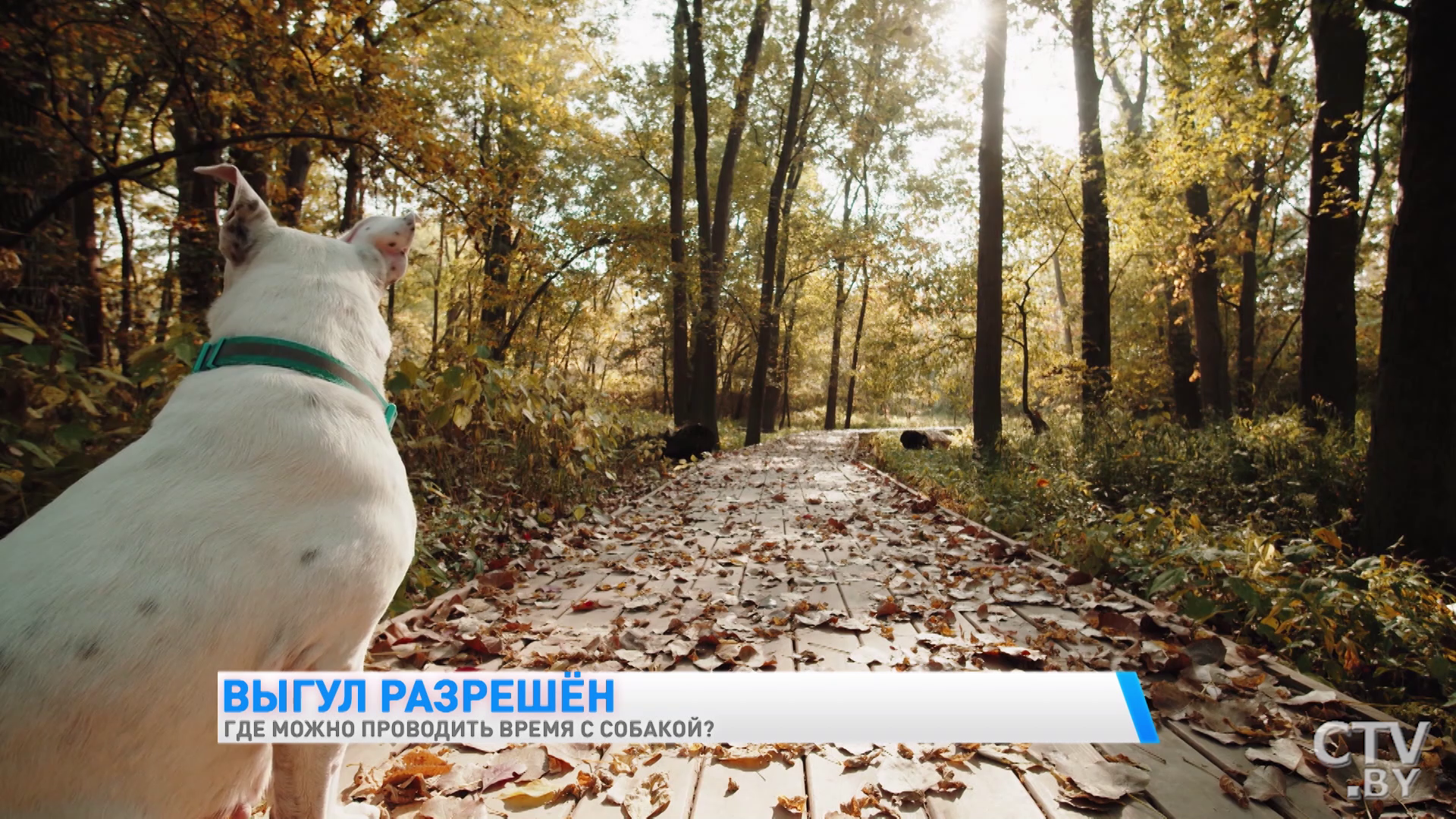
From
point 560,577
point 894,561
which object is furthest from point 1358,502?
point 560,577

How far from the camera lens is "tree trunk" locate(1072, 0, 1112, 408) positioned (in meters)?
10.4

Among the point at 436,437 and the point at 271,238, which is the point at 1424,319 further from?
the point at 436,437

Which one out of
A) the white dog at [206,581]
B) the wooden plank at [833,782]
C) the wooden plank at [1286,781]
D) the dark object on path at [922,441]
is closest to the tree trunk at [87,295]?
the white dog at [206,581]

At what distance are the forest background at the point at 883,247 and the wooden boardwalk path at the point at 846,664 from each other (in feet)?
1.32

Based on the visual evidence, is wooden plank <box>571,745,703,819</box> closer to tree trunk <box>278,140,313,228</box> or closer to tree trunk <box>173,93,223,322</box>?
tree trunk <box>173,93,223,322</box>

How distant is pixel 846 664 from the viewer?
2818 millimetres

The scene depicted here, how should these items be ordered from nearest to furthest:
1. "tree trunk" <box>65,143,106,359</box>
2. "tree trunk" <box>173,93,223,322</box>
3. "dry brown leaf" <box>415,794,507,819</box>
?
"dry brown leaf" <box>415,794,507,819</box>, "tree trunk" <box>65,143,106,359</box>, "tree trunk" <box>173,93,223,322</box>

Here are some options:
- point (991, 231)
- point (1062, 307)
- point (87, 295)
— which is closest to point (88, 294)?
point (87, 295)

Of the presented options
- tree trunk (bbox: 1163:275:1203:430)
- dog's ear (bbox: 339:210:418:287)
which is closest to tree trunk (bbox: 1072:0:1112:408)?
Answer: tree trunk (bbox: 1163:275:1203:430)

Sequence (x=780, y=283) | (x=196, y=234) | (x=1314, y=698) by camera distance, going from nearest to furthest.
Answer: (x=1314, y=698), (x=196, y=234), (x=780, y=283)

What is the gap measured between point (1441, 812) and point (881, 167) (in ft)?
68.5

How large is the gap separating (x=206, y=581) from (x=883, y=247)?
55.8 feet

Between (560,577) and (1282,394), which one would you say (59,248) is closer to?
(560,577)

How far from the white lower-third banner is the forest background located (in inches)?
53.6
